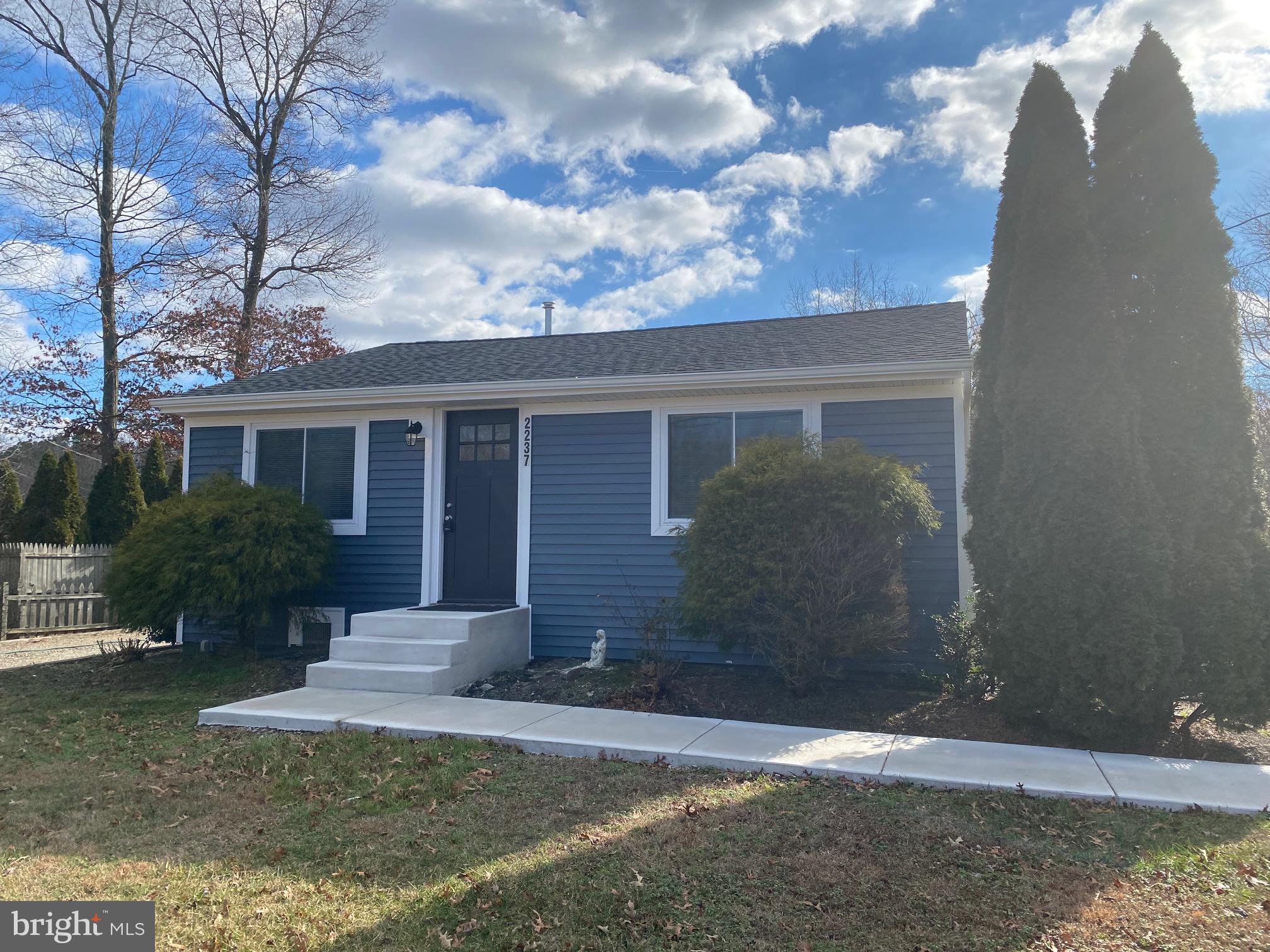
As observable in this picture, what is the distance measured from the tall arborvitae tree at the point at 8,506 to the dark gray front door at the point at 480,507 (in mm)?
11886

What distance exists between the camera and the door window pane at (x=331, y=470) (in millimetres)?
8922

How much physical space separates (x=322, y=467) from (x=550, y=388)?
300 centimetres

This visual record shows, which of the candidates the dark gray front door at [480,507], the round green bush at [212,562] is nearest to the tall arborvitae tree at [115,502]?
the round green bush at [212,562]

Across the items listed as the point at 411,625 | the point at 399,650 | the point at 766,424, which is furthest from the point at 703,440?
the point at 399,650

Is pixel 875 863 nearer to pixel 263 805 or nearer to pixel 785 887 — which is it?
pixel 785 887

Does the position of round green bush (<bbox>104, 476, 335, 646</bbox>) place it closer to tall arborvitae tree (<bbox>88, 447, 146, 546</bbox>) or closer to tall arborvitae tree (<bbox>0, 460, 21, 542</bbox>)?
tall arborvitae tree (<bbox>88, 447, 146, 546</bbox>)

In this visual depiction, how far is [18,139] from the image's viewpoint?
1722 centimetres

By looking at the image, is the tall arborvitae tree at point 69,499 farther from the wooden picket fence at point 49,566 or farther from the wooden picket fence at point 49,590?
the wooden picket fence at point 49,590

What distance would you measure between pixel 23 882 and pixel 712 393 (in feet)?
20.1

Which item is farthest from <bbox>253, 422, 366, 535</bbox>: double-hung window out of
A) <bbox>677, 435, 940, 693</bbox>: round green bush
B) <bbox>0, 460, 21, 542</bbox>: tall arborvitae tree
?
<bbox>0, 460, 21, 542</bbox>: tall arborvitae tree

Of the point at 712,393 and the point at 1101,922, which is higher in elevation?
the point at 712,393

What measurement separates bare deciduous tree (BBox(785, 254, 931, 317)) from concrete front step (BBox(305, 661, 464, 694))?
19345 mm

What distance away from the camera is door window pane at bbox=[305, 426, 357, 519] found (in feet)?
29.3

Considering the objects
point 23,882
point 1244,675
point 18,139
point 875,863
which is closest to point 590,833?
point 875,863
